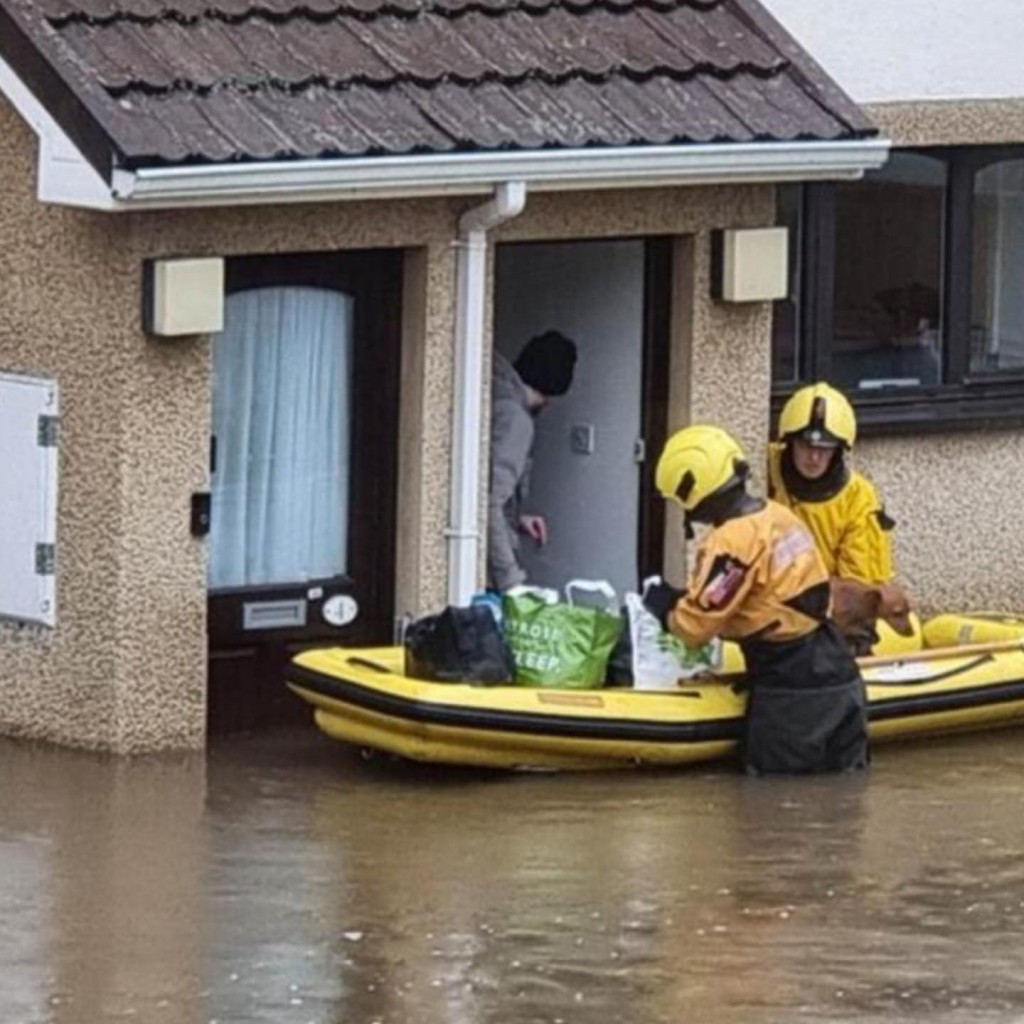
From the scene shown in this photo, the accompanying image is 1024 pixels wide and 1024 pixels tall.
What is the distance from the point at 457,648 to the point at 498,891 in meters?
1.89

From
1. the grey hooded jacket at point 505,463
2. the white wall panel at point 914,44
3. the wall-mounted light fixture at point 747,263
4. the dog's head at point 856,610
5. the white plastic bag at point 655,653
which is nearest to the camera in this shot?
the white plastic bag at point 655,653

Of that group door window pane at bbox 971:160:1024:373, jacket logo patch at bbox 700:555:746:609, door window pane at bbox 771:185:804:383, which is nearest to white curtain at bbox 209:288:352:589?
jacket logo patch at bbox 700:555:746:609

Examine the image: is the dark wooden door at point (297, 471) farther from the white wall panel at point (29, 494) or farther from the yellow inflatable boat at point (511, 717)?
the white wall panel at point (29, 494)

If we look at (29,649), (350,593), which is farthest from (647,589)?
(29,649)

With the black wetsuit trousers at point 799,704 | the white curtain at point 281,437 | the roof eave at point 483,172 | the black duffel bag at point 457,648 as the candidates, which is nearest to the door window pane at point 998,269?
the roof eave at point 483,172

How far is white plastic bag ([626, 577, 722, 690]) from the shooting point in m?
14.1

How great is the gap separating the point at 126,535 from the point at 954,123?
4.40 metres

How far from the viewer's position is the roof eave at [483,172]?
13.3 m

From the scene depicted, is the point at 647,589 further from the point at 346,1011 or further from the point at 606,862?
the point at 346,1011

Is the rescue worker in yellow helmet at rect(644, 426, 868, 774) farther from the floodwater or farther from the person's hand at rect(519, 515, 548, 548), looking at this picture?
the person's hand at rect(519, 515, 548, 548)

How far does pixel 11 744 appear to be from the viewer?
14.3m

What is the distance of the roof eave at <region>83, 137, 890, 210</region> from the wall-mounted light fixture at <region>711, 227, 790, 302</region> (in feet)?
0.97

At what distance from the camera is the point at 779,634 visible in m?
13.9

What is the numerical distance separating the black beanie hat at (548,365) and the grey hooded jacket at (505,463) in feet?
0.53
